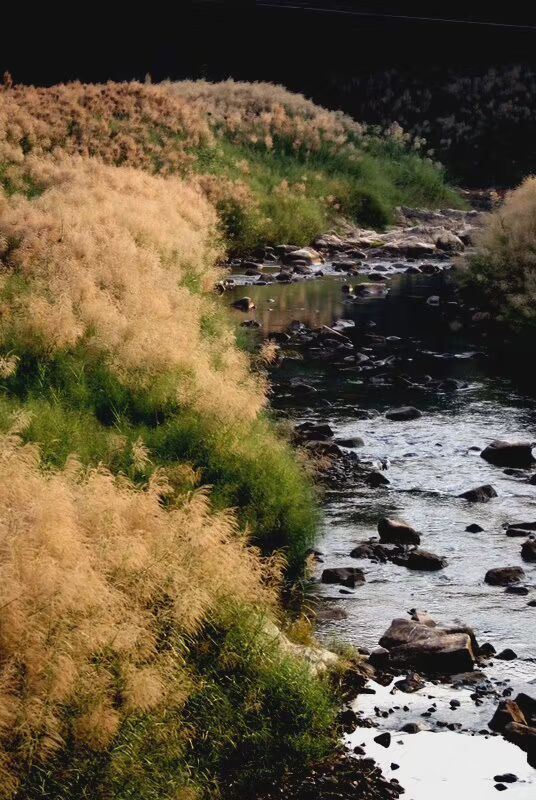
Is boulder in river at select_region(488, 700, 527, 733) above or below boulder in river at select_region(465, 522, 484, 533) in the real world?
above

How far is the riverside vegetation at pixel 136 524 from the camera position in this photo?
5.98 m

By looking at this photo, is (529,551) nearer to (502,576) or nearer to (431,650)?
(502,576)

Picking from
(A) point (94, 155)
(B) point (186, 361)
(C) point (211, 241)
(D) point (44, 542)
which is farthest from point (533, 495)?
(A) point (94, 155)

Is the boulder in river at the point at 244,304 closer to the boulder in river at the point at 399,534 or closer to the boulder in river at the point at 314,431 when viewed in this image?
the boulder in river at the point at 314,431

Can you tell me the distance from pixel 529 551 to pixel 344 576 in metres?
1.54

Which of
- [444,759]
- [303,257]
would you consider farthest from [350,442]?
[303,257]

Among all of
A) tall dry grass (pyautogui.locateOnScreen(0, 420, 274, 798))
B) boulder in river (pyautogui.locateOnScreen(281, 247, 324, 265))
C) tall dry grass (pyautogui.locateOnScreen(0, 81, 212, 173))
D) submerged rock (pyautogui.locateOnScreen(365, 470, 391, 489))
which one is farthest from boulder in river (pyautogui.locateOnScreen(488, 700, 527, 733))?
boulder in river (pyautogui.locateOnScreen(281, 247, 324, 265))

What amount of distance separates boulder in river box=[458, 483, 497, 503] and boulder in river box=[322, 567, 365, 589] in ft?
6.97

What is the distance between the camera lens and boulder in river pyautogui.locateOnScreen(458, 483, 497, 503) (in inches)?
429

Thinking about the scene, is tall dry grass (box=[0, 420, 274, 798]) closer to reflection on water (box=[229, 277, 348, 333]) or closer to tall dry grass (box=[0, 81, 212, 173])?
reflection on water (box=[229, 277, 348, 333])

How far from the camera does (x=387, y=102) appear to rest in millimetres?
39625

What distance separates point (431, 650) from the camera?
7.76m

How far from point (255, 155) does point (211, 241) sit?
9.39 metres

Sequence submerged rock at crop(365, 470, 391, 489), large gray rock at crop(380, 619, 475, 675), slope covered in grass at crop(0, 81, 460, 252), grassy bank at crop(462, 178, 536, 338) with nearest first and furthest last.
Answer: large gray rock at crop(380, 619, 475, 675) < submerged rock at crop(365, 470, 391, 489) < grassy bank at crop(462, 178, 536, 338) < slope covered in grass at crop(0, 81, 460, 252)
